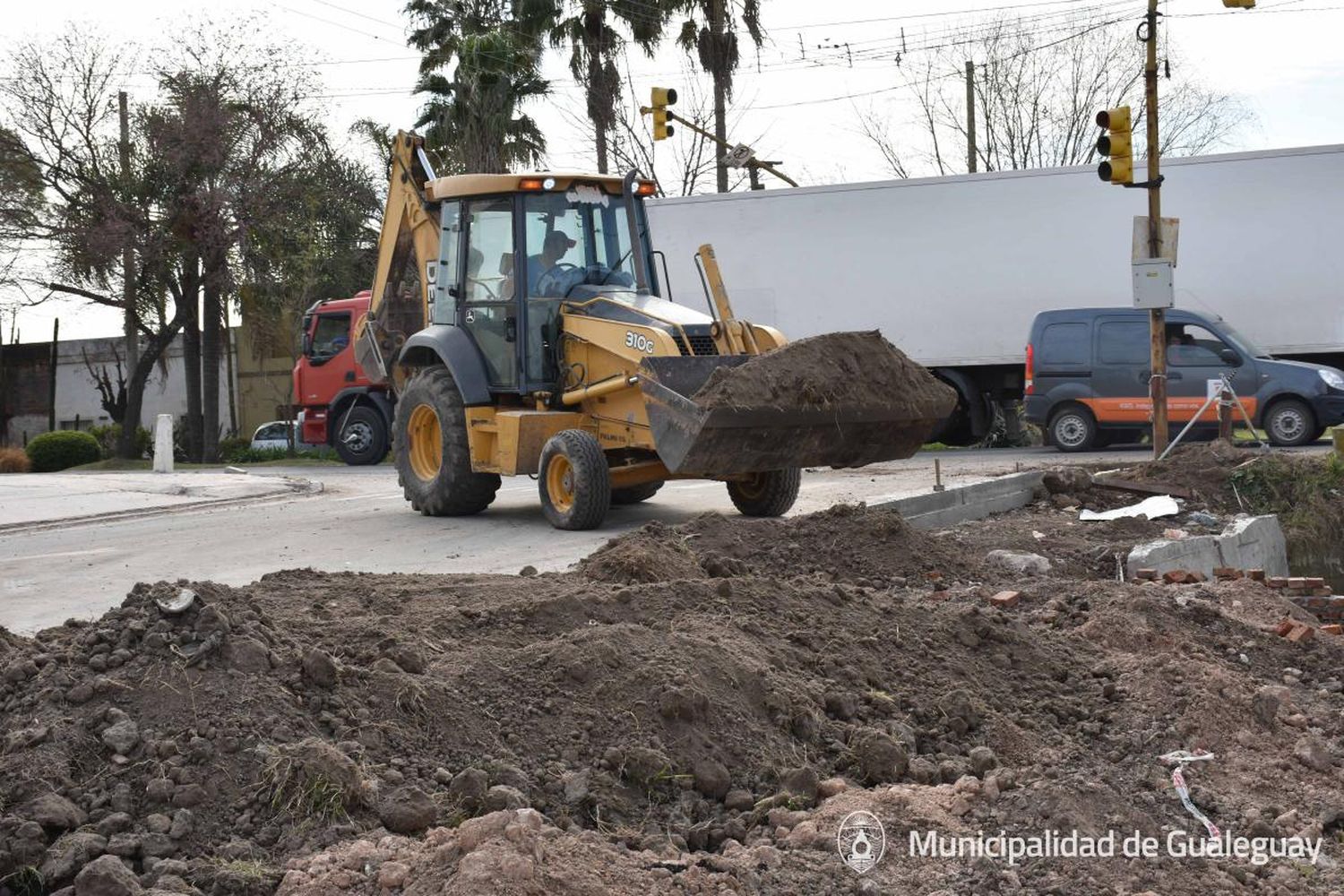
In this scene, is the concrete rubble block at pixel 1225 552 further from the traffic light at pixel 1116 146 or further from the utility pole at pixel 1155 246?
the traffic light at pixel 1116 146

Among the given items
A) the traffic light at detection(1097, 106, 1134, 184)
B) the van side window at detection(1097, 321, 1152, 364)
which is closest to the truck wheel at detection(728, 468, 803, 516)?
the traffic light at detection(1097, 106, 1134, 184)

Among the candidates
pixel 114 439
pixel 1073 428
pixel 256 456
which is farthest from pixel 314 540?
pixel 114 439

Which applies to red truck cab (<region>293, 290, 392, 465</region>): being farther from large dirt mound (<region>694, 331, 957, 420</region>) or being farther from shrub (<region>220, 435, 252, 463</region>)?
large dirt mound (<region>694, 331, 957, 420</region>)

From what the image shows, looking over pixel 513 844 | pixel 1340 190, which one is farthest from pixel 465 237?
pixel 1340 190

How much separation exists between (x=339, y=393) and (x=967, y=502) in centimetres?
1444

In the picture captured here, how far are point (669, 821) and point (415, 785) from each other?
78cm

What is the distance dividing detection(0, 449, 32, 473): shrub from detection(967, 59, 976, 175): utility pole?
24063 millimetres

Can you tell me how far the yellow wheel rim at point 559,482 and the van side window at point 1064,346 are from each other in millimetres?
10965

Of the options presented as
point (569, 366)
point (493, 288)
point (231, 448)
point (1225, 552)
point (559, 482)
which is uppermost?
point (493, 288)

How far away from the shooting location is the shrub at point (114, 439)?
3034cm

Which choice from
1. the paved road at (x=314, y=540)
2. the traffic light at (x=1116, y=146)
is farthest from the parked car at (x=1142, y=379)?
the traffic light at (x=1116, y=146)

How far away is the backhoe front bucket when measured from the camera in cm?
1063

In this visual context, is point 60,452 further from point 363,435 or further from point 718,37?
point 718,37

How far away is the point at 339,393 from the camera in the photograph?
24484 millimetres
